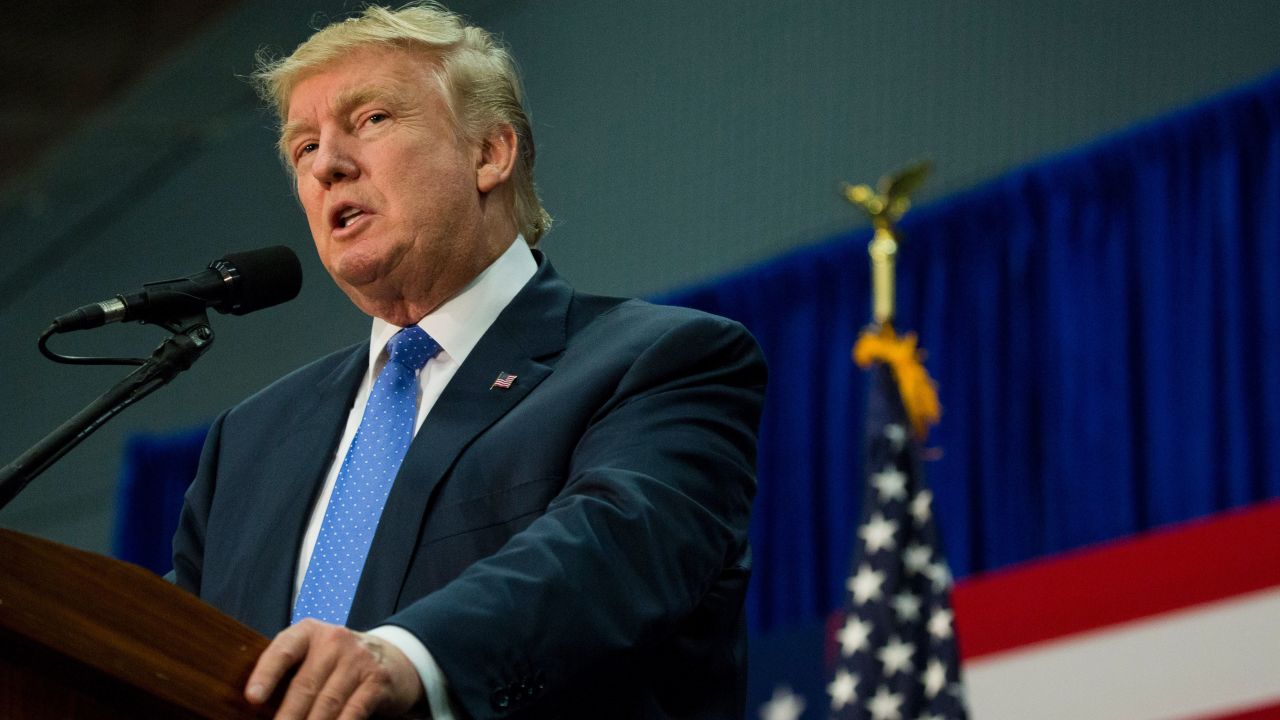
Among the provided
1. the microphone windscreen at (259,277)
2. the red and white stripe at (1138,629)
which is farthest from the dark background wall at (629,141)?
the microphone windscreen at (259,277)

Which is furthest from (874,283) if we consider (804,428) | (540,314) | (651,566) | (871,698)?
(651,566)

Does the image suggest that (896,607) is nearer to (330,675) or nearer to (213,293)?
(213,293)

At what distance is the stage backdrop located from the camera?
409cm

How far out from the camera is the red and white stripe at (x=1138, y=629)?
3.81 m

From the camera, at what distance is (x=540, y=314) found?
6.34 ft

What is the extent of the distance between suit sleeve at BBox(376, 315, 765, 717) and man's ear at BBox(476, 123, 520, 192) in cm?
47

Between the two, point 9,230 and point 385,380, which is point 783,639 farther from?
point 9,230

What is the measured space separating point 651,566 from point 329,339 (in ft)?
16.7

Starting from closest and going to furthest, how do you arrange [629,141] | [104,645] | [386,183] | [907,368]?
[104,645], [386,183], [907,368], [629,141]

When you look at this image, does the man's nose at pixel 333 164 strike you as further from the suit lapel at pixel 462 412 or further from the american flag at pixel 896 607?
the american flag at pixel 896 607

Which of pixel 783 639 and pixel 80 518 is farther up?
pixel 80 518

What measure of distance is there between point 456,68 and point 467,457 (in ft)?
2.23

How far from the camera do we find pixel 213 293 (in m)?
1.68

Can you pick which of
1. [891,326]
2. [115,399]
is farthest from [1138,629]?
[115,399]
